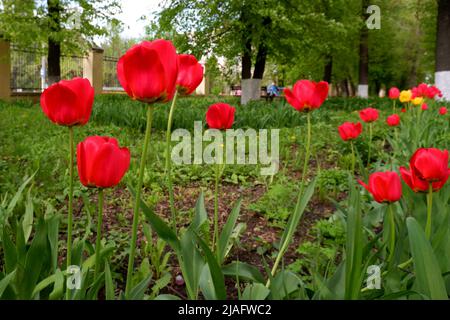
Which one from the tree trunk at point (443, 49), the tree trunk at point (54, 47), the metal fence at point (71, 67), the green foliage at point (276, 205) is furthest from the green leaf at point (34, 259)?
the metal fence at point (71, 67)

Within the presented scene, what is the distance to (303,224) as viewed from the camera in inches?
96.5

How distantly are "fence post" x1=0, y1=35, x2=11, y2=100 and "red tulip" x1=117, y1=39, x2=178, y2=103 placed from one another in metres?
15.2

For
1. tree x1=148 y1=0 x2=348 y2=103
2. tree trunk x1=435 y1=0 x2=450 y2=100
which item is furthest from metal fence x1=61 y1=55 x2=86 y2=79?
tree trunk x1=435 y1=0 x2=450 y2=100

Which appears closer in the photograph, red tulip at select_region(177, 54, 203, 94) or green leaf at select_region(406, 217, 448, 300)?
green leaf at select_region(406, 217, 448, 300)

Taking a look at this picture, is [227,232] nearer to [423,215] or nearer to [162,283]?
[162,283]

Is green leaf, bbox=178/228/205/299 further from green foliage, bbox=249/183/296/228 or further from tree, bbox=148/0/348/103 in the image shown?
tree, bbox=148/0/348/103

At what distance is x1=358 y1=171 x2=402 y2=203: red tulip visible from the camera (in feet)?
4.05

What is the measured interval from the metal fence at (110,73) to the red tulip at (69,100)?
67.0 ft

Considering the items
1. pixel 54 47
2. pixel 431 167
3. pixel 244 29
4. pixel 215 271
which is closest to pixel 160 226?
pixel 215 271

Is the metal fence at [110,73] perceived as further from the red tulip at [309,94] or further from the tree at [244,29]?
the red tulip at [309,94]

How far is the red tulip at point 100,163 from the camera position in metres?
0.86

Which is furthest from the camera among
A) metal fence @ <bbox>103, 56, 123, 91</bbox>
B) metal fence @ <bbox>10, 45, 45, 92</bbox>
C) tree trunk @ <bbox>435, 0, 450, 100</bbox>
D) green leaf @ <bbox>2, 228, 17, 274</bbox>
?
metal fence @ <bbox>103, 56, 123, 91</bbox>

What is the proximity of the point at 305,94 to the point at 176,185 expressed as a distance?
6.21 feet
